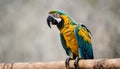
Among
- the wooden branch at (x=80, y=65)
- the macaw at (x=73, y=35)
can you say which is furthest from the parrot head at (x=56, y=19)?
the wooden branch at (x=80, y=65)

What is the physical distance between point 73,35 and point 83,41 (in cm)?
13

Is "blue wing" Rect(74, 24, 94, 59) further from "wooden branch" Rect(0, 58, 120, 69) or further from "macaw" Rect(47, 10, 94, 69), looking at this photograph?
"wooden branch" Rect(0, 58, 120, 69)

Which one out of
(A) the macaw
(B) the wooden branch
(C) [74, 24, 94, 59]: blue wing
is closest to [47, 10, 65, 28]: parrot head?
(A) the macaw

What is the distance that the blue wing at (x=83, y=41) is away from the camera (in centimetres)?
346

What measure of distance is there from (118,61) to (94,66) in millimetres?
253

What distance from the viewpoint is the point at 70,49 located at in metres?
3.63

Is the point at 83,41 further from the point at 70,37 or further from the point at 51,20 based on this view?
the point at 51,20

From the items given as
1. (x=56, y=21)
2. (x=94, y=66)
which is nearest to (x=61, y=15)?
(x=56, y=21)

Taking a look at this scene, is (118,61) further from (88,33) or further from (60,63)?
(88,33)

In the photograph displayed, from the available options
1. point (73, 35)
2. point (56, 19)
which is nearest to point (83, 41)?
point (73, 35)

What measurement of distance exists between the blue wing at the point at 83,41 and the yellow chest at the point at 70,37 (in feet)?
0.23

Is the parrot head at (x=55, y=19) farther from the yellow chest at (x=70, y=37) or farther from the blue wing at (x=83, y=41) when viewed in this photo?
the blue wing at (x=83, y=41)

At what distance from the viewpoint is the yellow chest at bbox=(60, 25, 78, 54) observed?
352 cm

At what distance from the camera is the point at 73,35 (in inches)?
138
